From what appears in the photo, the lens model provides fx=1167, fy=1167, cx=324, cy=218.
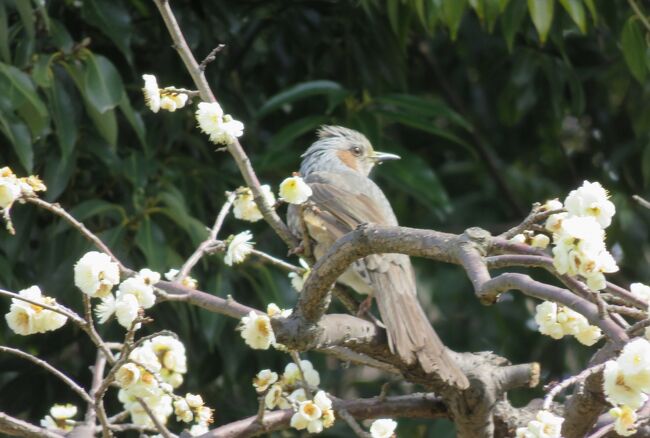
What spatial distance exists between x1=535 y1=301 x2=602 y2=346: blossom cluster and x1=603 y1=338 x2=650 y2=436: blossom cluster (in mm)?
656

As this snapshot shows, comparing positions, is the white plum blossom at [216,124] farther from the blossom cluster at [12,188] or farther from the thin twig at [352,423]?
the thin twig at [352,423]

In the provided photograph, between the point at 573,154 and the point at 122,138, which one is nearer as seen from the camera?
the point at 122,138

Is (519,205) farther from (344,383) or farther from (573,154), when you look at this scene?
(344,383)

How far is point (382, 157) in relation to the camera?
17.7ft

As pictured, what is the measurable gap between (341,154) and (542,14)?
1.43 meters

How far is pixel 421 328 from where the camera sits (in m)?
3.68

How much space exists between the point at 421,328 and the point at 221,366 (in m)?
1.91

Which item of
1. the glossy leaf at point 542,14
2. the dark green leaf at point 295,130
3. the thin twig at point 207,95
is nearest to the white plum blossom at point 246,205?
the thin twig at point 207,95

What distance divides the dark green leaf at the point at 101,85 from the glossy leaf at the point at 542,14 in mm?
1586

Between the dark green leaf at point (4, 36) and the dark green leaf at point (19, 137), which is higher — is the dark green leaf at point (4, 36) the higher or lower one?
the higher one

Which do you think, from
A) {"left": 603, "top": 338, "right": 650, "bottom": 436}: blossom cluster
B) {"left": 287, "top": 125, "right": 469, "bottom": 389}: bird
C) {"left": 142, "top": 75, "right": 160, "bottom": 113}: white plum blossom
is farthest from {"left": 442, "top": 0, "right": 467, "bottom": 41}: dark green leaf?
{"left": 603, "top": 338, "right": 650, "bottom": 436}: blossom cluster

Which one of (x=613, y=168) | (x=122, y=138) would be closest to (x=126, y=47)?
(x=122, y=138)

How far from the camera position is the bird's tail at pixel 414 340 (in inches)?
127

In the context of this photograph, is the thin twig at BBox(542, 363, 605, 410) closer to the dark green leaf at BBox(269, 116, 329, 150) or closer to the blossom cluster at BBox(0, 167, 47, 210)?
the blossom cluster at BBox(0, 167, 47, 210)
